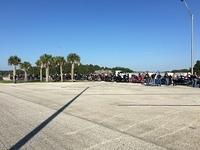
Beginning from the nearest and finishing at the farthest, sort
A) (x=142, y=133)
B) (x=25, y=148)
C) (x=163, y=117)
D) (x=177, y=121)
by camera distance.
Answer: (x=25, y=148) → (x=142, y=133) → (x=177, y=121) → (x=163, y=117)

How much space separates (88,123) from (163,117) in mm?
2622

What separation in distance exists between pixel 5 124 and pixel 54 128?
5.97 feet

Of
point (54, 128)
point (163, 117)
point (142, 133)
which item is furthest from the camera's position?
point (163, 117)

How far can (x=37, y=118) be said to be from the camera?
14430 millimetres

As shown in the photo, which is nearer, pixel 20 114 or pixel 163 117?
pixel 163 117

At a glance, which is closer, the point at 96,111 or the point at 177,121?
the point at 177,121

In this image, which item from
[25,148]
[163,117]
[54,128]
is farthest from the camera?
[163,117]

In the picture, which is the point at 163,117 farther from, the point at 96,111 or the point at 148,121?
the point at 96,111

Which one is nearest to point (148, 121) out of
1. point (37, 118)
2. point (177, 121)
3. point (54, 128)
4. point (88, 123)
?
point (177, 121)

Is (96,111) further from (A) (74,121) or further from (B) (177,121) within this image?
(B) (177,121)

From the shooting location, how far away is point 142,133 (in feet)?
34.7

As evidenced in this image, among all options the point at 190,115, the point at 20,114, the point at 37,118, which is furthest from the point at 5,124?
the point at 190,115

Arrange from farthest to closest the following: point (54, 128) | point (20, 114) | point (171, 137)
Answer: point (20, 114), point (54, 128), point (171, 137)

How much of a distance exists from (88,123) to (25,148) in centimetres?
415
